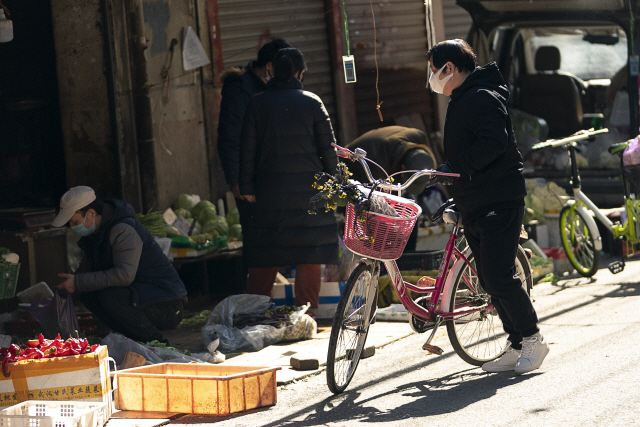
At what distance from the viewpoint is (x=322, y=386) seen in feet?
18.4

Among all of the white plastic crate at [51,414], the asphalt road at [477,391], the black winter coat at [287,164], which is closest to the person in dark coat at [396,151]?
the black winter coat at [287,164]

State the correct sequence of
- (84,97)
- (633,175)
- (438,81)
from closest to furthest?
(438,81) < (633,175) < (84,97)

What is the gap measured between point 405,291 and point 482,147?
101cm

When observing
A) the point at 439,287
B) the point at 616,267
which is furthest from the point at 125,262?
the point at 616,267

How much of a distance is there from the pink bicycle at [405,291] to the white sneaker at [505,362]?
0.59 ft

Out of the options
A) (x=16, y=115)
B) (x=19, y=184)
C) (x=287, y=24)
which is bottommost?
(x=19, y=184)

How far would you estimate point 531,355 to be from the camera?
5.48 m

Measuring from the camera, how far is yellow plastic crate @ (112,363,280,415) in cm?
499

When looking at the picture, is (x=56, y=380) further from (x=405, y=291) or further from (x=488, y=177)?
(x=488, y=177)

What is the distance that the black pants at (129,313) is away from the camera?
6352mm

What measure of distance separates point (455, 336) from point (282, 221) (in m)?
2.09

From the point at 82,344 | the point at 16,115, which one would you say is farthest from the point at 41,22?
the point at 82,344

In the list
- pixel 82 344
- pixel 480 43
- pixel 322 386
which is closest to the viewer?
pixel 82 344

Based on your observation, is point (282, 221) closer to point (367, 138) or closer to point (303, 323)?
point (303, 323)
